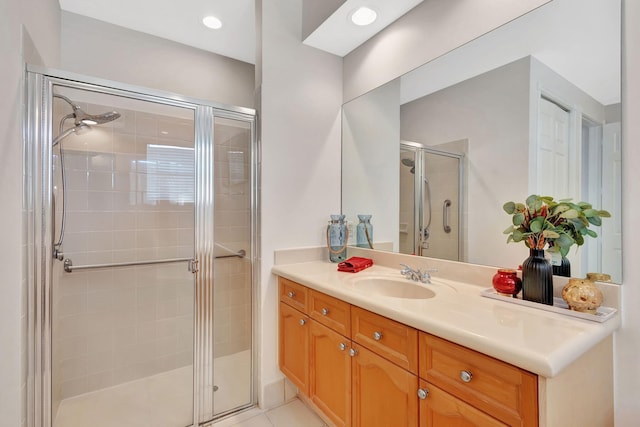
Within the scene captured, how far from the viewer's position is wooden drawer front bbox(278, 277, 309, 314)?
1.62 metres

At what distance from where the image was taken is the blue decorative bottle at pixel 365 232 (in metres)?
2.03

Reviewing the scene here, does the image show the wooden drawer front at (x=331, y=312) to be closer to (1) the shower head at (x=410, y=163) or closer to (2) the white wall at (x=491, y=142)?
(2) the white wall at (x=491, y=142)

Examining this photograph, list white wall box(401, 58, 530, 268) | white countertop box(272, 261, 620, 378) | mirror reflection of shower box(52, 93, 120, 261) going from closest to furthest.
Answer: white countertop box(272, 261, 620, 378) < white wall box(401, 58, 530, 268) < mirror reflection of shower box(52, 93, 120, 261)

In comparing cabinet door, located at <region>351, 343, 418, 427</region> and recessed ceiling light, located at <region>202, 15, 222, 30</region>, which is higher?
recessed ceiling light, located at <region>202, 15, 222, 30</region>

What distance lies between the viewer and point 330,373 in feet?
4.71

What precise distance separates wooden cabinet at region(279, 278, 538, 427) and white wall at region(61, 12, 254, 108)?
5.93 feet

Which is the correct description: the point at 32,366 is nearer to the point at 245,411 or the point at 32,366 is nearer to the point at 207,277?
the point at 207,277

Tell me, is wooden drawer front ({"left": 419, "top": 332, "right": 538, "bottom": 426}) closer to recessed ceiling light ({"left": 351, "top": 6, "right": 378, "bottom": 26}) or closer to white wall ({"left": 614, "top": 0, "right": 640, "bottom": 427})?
white wall ({"left": 614, "top": 0, "right": 640, "bottom": 427})

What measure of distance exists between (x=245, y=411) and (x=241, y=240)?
3.50 feet

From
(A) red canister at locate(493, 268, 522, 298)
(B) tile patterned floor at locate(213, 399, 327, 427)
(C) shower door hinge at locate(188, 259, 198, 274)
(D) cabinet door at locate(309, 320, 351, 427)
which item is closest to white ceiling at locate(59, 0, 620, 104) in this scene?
(A) red canister at locate(493, 268, 522, 298)

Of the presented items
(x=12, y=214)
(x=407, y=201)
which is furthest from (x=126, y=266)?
(x=407, y=201)

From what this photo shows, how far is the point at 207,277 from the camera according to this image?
1.77 m

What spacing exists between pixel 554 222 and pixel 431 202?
25.0 inches

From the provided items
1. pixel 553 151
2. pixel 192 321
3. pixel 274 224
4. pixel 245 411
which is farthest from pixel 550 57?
pixel 245 411
